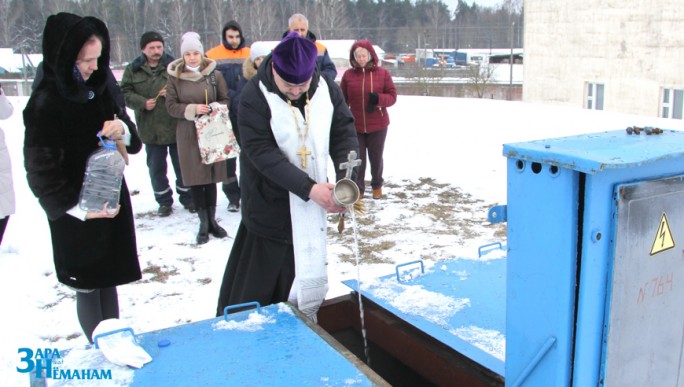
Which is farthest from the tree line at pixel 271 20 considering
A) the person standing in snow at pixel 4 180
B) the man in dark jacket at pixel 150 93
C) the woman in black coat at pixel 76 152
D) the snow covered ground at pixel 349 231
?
the woman in black coat at pixel 76 152

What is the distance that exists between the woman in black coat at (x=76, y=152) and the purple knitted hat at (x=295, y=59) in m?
0.71

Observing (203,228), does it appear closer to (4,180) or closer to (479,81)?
(4,180)

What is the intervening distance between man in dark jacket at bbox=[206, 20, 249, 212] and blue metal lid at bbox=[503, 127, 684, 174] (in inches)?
154

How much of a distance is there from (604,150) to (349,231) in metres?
3.90

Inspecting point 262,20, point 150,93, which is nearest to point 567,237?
point 150,93

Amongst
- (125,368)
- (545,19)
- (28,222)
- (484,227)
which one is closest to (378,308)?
(125,368)

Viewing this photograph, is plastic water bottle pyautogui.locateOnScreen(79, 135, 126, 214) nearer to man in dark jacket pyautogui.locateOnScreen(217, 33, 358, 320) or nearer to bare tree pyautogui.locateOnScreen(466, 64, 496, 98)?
man in dark jacket pyautogui.locateOnScreen(217, 33, 358, 320)

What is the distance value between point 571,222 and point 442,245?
133 inches

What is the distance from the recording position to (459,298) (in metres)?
2.57

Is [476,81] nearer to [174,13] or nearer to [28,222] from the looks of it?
[174,13]

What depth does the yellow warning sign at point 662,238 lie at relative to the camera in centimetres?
157

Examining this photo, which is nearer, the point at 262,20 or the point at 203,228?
the point at 203,228

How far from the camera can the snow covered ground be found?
3.64m

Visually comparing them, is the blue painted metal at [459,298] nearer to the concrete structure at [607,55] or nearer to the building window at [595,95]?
the concrete structure at [607,55]
